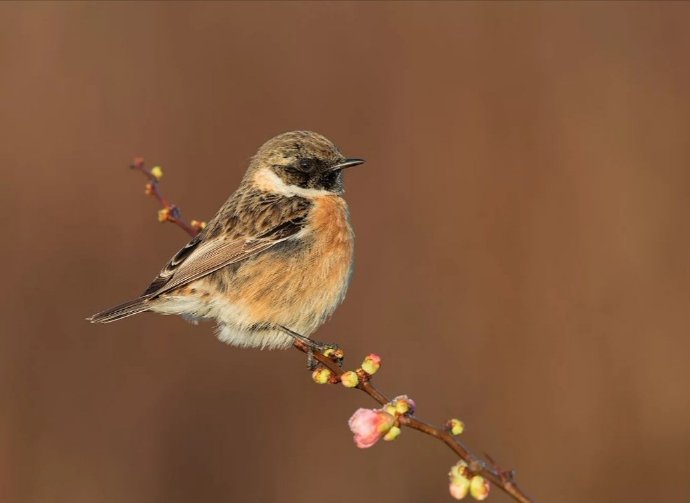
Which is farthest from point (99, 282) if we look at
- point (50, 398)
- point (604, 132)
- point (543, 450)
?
point (604, 132)

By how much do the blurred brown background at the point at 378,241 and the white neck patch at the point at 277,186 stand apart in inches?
148

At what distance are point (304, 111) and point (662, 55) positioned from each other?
4.74 m

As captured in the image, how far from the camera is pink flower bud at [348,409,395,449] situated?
11.2 ft

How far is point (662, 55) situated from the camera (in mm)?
11812

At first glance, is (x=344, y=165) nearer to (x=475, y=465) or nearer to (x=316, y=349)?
(x=316, y=349)

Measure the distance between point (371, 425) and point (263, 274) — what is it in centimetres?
238

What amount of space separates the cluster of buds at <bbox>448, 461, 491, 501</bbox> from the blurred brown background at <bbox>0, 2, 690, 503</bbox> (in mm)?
5592

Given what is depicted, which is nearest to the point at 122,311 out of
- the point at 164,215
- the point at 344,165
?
the point at 164,215

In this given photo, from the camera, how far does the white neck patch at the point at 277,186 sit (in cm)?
617

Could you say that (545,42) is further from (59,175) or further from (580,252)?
(59,175)

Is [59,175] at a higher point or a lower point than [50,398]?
higher

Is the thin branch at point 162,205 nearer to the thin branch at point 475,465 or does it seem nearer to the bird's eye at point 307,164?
the bird's eye at point 307,164

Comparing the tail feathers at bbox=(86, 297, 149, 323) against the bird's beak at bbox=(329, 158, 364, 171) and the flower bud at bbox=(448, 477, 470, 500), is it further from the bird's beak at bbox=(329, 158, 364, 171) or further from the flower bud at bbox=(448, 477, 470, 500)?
the flower bud at bbox=(448, 477, 470, 500)

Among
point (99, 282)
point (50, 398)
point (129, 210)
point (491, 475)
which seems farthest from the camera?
point (129, 210)
